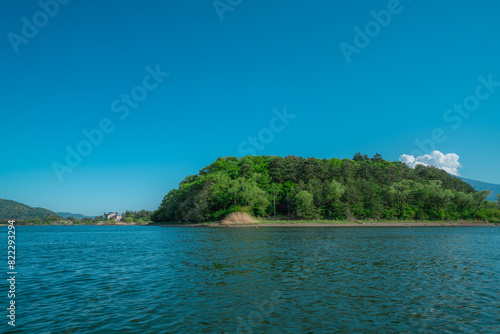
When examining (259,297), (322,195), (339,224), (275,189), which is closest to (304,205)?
(322,195)

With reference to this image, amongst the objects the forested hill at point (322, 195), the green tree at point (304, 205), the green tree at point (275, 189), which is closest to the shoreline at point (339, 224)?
the green tree at point (304, 205)

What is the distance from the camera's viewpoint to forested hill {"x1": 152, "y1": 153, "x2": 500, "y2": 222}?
11400 centimetres

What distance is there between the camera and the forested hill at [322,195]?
11400 centimetres

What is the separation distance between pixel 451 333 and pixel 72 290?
19467 millimetres

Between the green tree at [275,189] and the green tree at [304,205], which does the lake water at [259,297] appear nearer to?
the green tree at [304,205]

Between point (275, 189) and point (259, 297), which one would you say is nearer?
point (259, 297)

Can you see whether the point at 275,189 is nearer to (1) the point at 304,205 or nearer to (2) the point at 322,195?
(1) the point at 304,205

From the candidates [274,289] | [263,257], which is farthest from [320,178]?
[274,289]

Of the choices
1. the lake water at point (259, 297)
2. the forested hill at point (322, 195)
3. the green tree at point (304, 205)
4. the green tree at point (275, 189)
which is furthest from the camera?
the green tree at point (275, 189)

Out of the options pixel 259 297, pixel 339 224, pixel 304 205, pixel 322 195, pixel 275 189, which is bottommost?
pixel 259 297

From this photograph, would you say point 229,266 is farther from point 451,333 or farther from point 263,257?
point 451,333

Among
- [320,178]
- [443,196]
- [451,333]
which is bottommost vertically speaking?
[451,333]

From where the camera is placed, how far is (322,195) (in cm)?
11538

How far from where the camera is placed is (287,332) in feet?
34.5
